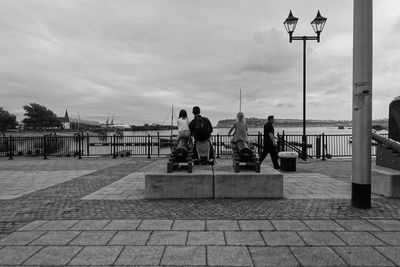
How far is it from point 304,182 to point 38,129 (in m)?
120

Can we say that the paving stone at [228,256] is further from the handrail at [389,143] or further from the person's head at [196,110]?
the handrail at [389,143]

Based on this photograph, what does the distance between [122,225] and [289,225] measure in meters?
2.66

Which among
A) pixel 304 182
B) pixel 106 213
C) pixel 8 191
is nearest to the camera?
pixel 106 213

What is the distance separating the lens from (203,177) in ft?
21.3

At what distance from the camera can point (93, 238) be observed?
13.6 feet

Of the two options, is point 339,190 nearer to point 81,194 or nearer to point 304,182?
point 304,182

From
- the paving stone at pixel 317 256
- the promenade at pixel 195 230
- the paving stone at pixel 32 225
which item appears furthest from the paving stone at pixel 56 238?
the paving stone at pixel 317 256

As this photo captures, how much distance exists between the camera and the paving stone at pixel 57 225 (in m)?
4.59

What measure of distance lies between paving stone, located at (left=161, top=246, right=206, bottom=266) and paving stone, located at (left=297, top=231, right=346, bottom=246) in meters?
1.46

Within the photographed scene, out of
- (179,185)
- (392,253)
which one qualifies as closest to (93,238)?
(179,185)

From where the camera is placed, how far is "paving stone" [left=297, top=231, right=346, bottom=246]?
389 cm

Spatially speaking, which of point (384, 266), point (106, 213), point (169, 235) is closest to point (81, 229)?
point (106, 213)

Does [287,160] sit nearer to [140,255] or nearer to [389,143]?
Answer: [389,143]

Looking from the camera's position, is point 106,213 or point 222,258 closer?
point 222,258
